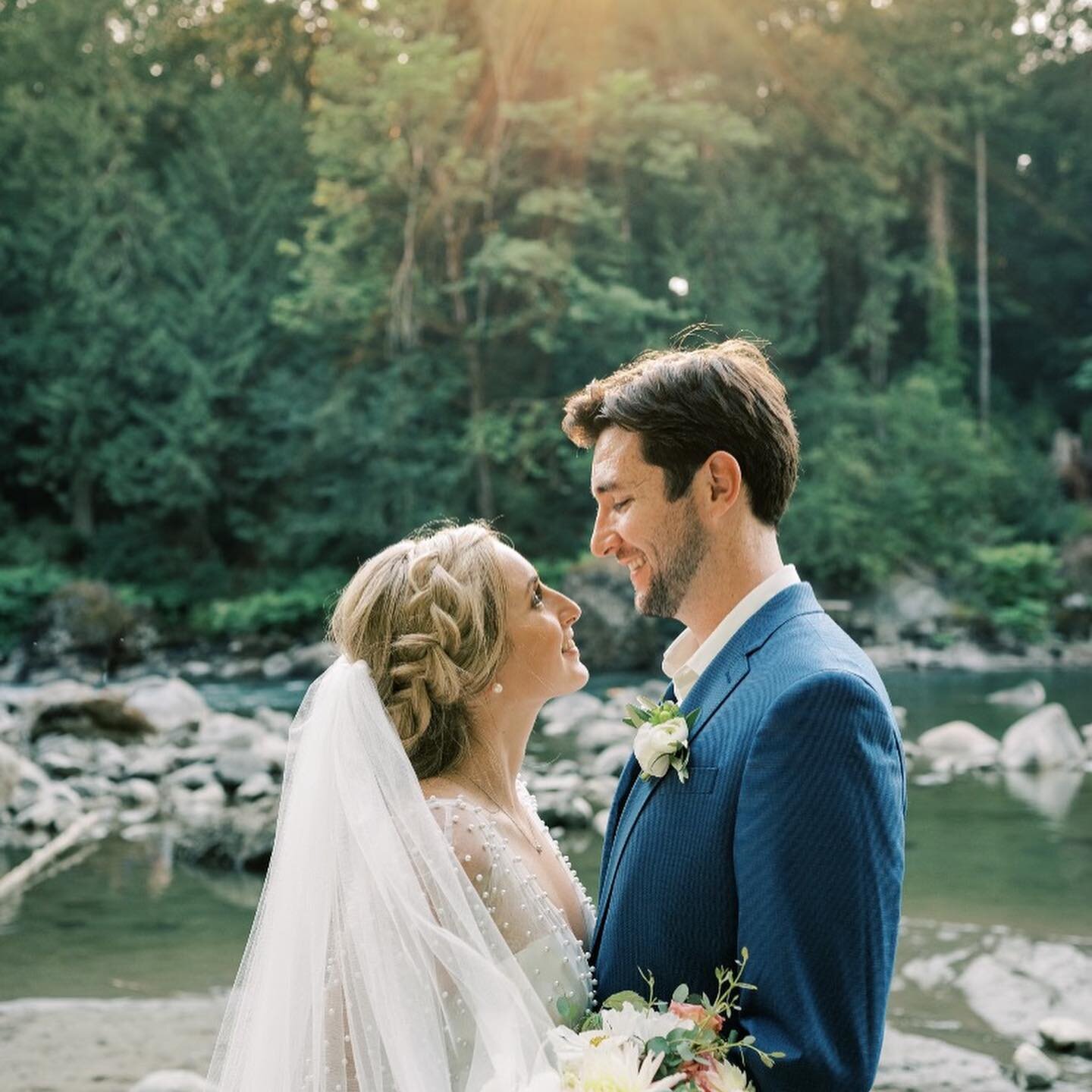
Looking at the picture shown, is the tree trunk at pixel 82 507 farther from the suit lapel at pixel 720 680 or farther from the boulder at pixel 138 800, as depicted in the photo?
the suit lapel at pixel 720 680

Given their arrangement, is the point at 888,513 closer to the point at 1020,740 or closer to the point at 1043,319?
the point at 1043,319

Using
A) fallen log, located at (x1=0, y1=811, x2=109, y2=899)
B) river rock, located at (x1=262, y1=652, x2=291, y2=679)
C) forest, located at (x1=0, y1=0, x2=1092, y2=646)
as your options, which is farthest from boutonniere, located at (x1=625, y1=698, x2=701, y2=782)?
forest, located at (x1=0, y1=0, x2=1092, y2=646)

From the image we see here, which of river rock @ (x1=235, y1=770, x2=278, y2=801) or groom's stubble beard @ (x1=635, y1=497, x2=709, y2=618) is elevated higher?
groom's stubble beard @ (x1=635, y1=497, x2=709, y2=618)

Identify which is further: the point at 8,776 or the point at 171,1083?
the point at 8,776

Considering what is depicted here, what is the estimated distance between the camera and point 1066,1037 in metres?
5.80

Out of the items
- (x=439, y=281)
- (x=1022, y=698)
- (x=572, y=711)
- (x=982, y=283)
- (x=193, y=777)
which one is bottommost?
(x=1022, y=698)

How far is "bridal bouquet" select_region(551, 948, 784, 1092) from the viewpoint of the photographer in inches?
74.0

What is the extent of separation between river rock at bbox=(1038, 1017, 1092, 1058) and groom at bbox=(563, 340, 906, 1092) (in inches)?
165

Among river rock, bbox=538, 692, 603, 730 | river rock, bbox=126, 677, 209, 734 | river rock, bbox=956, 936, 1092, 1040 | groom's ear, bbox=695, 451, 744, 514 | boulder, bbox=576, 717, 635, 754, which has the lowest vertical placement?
river rock, bbox=538, 692, 603, 730

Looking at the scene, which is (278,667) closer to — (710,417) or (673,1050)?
(710,417)

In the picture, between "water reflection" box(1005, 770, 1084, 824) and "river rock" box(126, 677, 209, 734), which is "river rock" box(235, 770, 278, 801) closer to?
"river rock" box(126, 677, 209, 734)

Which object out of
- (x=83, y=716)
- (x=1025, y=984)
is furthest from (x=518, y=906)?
(x=83, y=716)

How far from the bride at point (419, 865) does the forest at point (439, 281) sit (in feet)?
74.1

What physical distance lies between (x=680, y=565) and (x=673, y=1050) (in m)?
0.78
